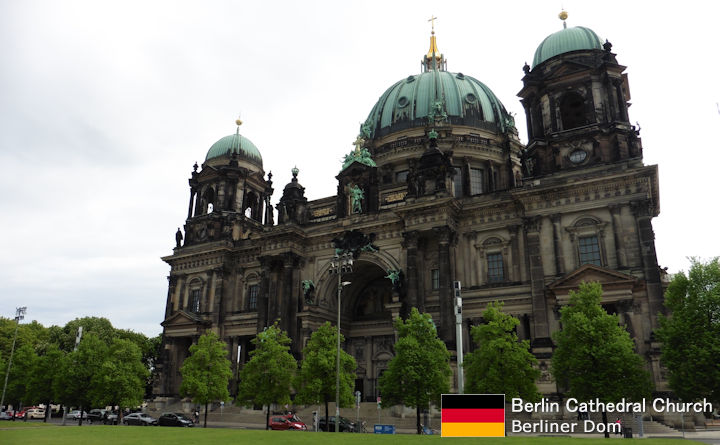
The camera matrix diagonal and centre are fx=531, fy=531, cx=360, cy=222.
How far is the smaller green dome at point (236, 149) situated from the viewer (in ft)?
205

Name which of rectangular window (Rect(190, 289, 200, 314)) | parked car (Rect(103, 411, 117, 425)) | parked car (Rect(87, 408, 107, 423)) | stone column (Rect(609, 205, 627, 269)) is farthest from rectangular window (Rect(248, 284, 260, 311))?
stone column (Rect(609, 205, 627, 269))

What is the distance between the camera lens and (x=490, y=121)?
5997 centimetres

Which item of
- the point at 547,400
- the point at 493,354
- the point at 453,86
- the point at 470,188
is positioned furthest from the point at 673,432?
the point at 453,86

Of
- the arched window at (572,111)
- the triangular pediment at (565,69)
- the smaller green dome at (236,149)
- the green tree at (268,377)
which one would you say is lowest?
the green tree at (268,377)

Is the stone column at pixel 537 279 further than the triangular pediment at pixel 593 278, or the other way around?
the stone column at pixel 537 279

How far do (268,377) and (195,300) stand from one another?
23030 mm

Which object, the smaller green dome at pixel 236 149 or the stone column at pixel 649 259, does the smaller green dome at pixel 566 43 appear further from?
the smaller green dome at pixel 236 149

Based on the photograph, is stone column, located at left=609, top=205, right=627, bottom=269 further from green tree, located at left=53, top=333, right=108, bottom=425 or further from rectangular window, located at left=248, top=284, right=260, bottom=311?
green tree, located at left=53, top=333, right=108, bottom=425

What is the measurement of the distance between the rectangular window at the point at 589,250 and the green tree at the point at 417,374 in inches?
518

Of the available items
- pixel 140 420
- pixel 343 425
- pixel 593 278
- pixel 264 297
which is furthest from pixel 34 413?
pixel 593 278

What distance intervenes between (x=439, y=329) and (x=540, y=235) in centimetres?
1032

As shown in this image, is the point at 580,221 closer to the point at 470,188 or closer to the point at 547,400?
the point at 547,400

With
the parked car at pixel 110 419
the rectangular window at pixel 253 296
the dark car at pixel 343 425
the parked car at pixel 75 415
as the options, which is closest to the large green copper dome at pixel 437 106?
the rectangular window at pixel 253 296

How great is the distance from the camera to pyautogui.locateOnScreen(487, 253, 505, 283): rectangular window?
4169cm
